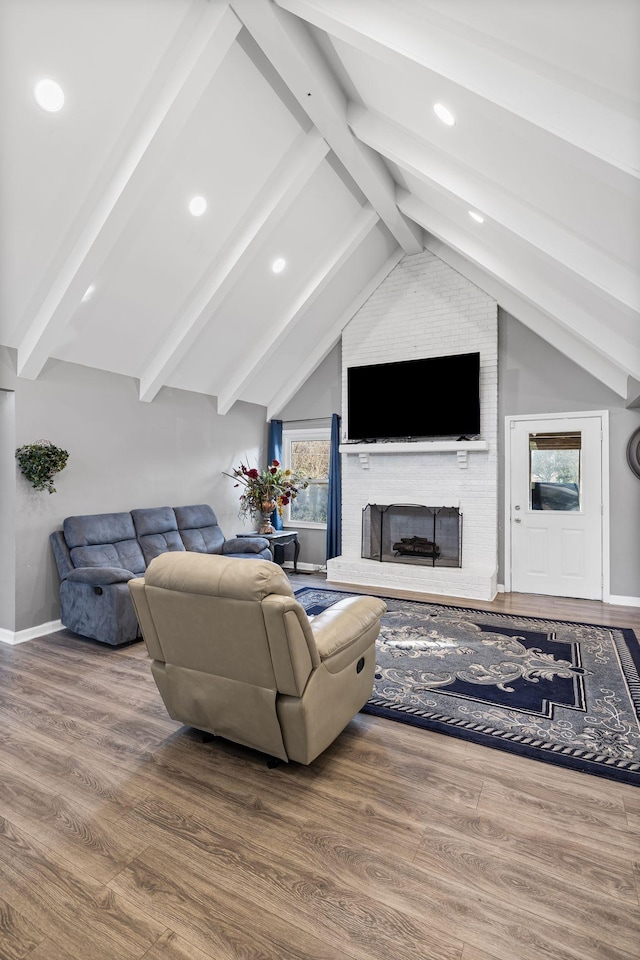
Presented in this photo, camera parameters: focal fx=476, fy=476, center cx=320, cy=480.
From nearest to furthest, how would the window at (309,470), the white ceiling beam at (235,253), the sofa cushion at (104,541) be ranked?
1. the white ceiling beam at (235,253)
2. the sofa cushion at (104,541)
3. the window at (309,470)

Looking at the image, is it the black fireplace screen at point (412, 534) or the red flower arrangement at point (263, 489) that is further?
the red flower arrangement at point (263, 489)

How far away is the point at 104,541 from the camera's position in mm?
4543

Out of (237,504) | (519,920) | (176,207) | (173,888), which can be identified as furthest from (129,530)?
(519,920)

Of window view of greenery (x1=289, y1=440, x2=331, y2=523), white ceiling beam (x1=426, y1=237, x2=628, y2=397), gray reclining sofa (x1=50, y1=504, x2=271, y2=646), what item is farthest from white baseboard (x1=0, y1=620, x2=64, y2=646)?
white ceiling beam (x1=426, y1=237, x2=628, y2=397)

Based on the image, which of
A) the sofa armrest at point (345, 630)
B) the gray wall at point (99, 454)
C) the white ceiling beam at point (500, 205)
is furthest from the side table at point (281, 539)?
the white ceiling beam at point (500, 205)

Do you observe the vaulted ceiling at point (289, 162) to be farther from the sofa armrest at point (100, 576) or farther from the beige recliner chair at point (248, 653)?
the beige recliner chair at point (248, 653)

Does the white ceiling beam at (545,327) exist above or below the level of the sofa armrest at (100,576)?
above

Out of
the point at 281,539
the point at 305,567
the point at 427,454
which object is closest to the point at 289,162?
the point at 427,454

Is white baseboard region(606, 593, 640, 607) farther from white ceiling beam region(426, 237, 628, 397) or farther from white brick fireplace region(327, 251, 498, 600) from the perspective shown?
white ceiling beam region(426, 237, 628, 397)

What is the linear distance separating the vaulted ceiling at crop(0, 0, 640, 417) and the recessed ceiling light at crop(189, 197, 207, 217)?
0.16ft

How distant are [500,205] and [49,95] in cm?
286

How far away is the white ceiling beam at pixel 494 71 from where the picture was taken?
1837 mm

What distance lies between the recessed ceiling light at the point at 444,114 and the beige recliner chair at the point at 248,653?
2.63 meters

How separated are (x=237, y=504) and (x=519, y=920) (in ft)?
18.5
